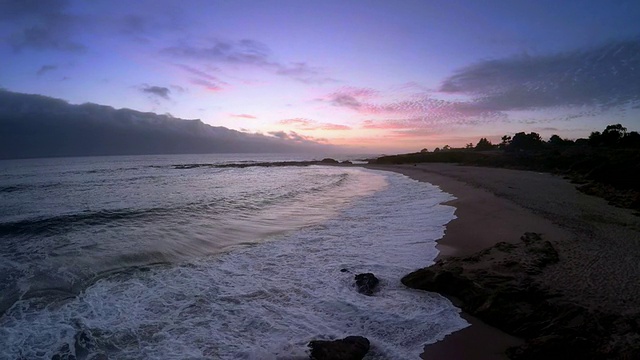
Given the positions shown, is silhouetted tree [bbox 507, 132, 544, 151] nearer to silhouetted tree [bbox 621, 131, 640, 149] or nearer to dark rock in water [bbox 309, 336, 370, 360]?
silhouetted tree [bbox 621, 131, 640, 149]

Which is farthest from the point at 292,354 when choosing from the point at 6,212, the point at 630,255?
the point at 6,212

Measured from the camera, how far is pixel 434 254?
29.6ft

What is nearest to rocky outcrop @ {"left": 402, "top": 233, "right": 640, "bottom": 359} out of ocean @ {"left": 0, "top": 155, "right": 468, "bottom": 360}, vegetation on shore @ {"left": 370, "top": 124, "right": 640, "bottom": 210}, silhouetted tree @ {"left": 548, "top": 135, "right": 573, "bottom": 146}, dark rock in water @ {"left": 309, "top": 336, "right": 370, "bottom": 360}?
ocean @ {"left": 0, "top": 155, "right": 468, "bottom": 360}

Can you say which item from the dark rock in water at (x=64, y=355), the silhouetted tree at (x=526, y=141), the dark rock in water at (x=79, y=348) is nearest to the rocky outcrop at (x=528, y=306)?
the dark rock in water at (x=79, y=348)

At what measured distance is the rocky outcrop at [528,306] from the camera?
4324 mm

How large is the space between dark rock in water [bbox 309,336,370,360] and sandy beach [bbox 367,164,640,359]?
1032 millimetres

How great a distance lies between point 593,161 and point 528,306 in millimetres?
30615

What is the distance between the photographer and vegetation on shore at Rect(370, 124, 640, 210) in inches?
680

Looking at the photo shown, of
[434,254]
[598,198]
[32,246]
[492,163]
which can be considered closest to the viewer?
[434,254]

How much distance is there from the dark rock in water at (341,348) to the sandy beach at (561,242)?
1.03 metres

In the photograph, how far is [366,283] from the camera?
7.08 metres

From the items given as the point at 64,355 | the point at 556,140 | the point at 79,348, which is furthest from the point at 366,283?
the point at 556,140

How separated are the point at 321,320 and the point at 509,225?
8.93 meters

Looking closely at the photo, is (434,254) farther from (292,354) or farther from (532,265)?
(292,354)
